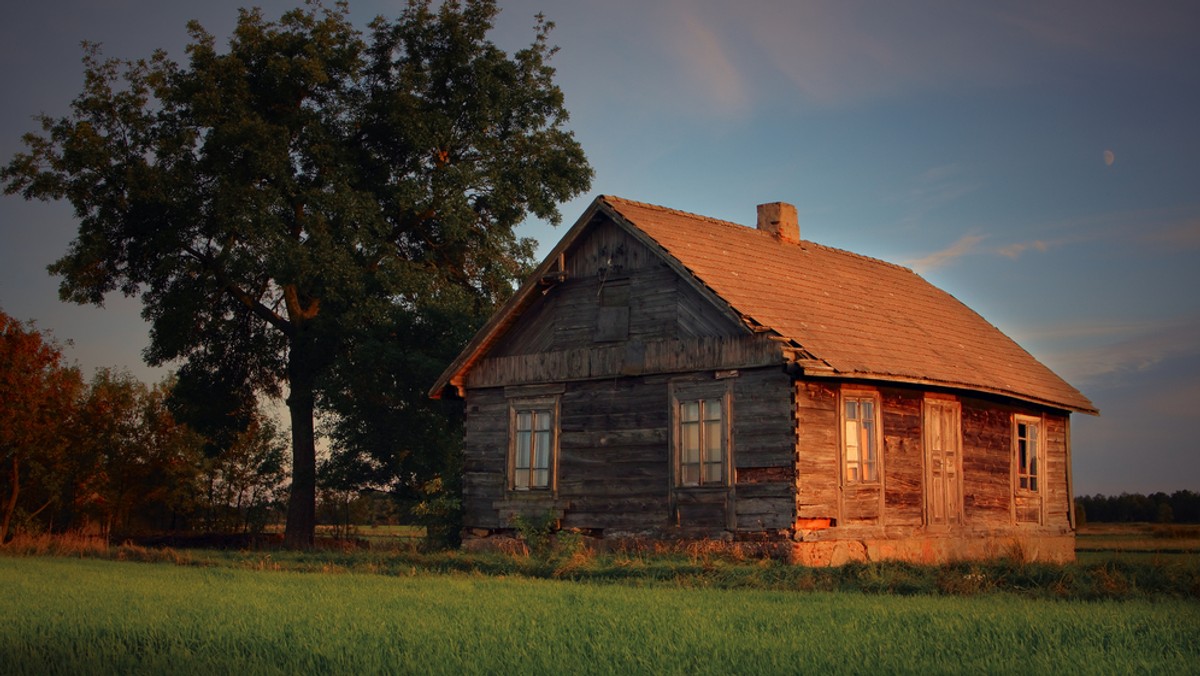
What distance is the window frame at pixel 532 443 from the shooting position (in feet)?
86.2

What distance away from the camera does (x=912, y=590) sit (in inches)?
658

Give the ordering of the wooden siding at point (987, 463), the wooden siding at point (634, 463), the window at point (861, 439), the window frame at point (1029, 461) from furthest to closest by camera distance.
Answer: the window frame at point (1029, 461) → the wooden siding at point (987, 463) → the window at point (861, 439) → the wooden siding at point (634, 463)

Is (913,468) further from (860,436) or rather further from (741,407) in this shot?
(741,407)

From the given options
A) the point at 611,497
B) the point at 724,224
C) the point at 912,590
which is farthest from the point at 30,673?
the point at 724,224

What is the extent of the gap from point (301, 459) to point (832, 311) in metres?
18.1

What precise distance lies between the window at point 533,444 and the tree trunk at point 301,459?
11.2 metres

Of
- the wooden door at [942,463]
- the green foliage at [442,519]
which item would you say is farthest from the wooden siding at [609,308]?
the wooden door at [942,463]

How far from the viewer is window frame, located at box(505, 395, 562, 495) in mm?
26266

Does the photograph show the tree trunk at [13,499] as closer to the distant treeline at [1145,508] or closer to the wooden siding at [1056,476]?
the wooden siding at [1056,476]

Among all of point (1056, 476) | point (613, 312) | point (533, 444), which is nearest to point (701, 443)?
point (613, 312)

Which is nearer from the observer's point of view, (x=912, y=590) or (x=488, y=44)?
(x=912, y=590)

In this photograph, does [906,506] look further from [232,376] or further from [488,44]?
[232,376]

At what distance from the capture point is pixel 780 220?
2988 centimetres

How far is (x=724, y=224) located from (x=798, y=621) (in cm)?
1651
